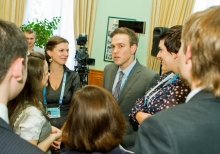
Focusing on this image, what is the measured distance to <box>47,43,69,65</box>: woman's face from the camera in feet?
9.56

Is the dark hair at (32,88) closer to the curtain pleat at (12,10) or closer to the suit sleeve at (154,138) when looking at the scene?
the suit sleeve at (154,138)

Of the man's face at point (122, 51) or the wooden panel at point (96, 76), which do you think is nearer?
the man's face at point (122, 51)

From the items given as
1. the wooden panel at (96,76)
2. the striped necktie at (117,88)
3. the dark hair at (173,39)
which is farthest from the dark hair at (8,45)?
the wooden panel at (96,76)

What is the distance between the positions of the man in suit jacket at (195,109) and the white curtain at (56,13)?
5382 millimetres

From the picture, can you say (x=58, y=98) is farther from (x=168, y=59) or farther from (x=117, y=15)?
(x=117, y=15)

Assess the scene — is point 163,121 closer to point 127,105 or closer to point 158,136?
point 158,136

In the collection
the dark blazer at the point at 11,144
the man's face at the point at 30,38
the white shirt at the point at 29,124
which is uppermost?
the man's face at the point at 30,38

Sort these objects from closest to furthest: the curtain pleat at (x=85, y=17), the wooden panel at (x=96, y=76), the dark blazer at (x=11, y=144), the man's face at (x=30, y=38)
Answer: the dark blazer at (x=11, y=144), the man's face at (x=30, y=38), the curtain pleat at (x=85, y=17), the wooden panel at (x=96, y=76)

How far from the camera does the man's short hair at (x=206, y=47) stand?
0.88 metres

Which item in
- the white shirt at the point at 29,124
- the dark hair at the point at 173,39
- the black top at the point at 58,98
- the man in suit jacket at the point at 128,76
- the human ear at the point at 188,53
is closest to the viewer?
the human ear at the point at 188,53

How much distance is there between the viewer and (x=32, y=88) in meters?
1.75

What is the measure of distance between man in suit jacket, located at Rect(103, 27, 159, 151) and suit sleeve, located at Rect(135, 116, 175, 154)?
57.6 inches

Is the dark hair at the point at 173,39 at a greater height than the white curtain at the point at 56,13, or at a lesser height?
lesser

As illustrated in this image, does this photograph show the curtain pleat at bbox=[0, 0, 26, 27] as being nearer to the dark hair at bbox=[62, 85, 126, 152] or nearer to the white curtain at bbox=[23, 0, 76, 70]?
the white curtain at bbox=[23, 0, 76, 70]
